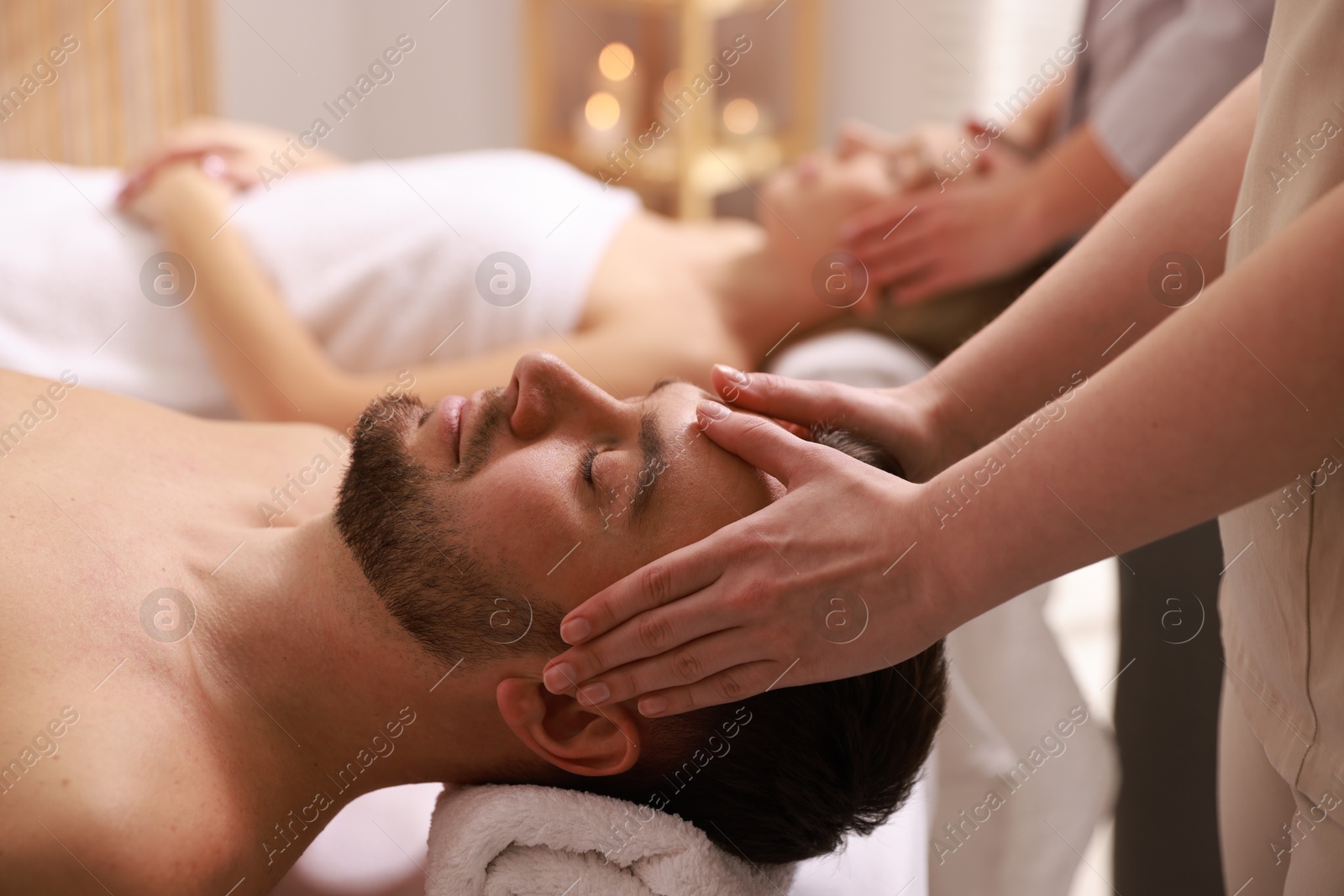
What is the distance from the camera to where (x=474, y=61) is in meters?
3.45

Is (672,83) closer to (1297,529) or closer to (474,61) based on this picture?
(474,61)

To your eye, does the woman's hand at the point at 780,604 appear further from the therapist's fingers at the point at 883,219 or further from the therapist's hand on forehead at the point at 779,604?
the therapist's fingers at the point at 883,219

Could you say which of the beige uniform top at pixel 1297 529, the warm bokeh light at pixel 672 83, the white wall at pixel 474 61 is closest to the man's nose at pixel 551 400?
the beige uniform top at pixel 1297 529

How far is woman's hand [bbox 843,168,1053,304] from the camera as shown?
1743mm

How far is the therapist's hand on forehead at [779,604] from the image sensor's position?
696 mm

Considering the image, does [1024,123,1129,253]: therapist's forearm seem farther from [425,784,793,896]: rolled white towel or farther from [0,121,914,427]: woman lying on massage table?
[425,784,793,896]: rolled white towel

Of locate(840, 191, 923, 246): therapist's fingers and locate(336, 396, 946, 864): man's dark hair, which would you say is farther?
locate(840, 191, 923, 246): therapist's fingers

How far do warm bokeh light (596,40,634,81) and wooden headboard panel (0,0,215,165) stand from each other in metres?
1.13

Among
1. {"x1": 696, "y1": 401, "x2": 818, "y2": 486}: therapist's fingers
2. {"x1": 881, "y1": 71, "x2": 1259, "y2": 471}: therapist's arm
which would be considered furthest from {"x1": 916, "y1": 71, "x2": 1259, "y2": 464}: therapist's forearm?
{"x1": 696, "y1": 401, "x2": 818, "y2": 486}: therapist's fingers

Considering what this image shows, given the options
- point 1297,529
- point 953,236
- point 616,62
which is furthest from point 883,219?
point 616,62

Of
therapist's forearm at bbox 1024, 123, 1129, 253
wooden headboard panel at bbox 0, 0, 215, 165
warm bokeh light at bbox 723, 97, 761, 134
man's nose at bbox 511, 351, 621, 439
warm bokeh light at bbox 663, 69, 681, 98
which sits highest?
wooden headboard panel at bbox 0, 0, 215, 165

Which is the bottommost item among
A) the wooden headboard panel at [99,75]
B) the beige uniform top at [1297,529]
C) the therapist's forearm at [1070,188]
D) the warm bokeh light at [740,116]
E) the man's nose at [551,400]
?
the beige uniform top at [1297,529]

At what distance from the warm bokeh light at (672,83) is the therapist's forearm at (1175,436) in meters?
2.71

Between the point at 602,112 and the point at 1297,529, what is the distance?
2.81 metres
